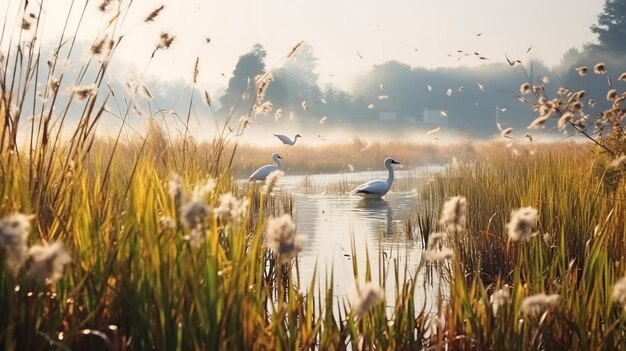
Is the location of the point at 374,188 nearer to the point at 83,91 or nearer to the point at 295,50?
the point at 295,50

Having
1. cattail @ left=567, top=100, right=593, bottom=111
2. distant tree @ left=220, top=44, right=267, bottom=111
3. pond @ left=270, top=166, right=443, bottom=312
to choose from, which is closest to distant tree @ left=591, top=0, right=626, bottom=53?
distant tree @ left=220, top=44, right=267, bottom=111

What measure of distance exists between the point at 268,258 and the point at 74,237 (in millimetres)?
3485

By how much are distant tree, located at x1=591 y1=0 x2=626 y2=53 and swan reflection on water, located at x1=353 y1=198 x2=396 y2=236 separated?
44.4 meters

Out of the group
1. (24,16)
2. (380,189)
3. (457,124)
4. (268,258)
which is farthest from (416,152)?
(457,124)

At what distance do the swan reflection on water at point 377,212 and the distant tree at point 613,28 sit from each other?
4443 cm

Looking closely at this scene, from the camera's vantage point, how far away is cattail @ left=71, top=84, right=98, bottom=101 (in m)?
3.59

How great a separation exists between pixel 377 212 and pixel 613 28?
47.0 m

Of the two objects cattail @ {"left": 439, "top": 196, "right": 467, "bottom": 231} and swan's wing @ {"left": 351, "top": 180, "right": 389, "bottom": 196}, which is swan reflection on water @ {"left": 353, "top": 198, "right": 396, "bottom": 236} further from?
cattail @ {"left": 439, "top": 196, "right": 467, "bottom": 231}

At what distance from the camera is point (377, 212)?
12680 mm

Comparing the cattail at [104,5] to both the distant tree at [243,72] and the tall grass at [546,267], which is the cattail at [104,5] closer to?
the tall grass at [546,267]

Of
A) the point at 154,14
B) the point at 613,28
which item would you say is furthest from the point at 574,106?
the point at 613,28

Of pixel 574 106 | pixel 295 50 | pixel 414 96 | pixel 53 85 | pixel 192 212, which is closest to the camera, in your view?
pixel 192 212

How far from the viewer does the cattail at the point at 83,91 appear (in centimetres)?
359

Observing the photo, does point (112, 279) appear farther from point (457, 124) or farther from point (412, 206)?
point (457, 124)
